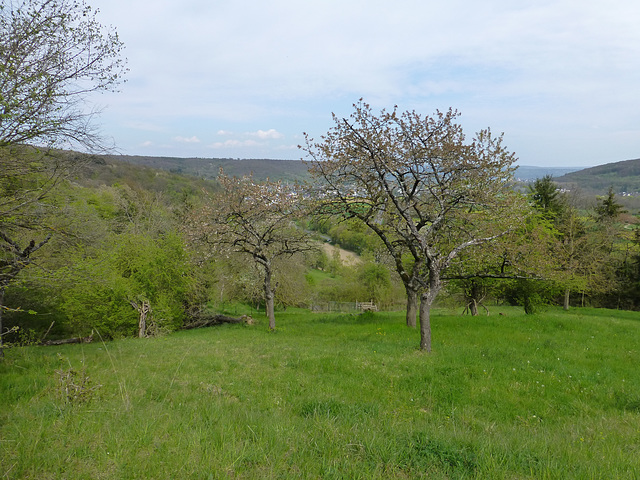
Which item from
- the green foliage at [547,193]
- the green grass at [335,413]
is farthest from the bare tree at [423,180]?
the green foliage at [547,193]

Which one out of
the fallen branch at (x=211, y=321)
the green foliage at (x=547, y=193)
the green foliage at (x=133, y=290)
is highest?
the green foliage at (x=547, y=193)

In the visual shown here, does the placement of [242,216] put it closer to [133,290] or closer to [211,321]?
[133,290]

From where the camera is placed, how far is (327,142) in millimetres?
12578

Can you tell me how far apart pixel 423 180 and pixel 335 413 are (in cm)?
856

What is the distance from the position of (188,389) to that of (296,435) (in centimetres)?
338

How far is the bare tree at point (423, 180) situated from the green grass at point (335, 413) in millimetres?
3044

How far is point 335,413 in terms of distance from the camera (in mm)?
5328

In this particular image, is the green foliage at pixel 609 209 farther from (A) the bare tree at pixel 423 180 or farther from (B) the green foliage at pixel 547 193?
(A) the bare tree at pixel 423 180

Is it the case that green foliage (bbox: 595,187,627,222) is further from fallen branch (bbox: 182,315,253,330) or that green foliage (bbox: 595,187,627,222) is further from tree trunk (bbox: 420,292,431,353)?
tree trunk (bbox: 420,292,431,353)

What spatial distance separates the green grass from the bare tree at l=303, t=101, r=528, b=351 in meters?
3.04

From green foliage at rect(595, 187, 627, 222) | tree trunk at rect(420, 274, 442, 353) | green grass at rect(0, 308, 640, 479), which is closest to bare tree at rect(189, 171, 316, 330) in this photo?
green grass at rect(0, 308, 640, 479)

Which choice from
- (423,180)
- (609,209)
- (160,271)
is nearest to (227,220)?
(160,271)

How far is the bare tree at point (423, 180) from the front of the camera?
37.0 feet

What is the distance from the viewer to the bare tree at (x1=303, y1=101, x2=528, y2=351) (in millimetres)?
11266
